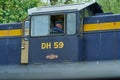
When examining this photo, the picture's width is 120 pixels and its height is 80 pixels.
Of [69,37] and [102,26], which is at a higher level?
[102,26]

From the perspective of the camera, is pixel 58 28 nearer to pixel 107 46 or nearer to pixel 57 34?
pixel 57 34

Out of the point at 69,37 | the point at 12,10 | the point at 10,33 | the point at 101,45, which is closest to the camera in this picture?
the point at 69,37

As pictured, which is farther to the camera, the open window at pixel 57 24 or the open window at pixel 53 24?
the open window at pixel 57 24

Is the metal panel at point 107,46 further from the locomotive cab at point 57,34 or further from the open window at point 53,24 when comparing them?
the open window at point 53,24

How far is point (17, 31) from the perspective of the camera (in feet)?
27.8

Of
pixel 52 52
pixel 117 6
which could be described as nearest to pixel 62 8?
pixel 52 52

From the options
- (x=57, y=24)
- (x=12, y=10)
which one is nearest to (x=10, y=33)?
(x=57, y=24)

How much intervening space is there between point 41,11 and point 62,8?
1.75ft

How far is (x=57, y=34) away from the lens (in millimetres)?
7551

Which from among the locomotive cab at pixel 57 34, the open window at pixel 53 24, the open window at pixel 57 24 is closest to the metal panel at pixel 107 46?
the locomotive cab at pixel 57 34

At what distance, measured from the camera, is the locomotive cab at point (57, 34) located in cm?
740

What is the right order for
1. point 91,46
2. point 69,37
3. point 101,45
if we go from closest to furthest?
point 69,37 < point 101,45 < point 91,46

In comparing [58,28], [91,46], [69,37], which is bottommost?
[91,46]

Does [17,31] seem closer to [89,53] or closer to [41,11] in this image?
[41,11]
